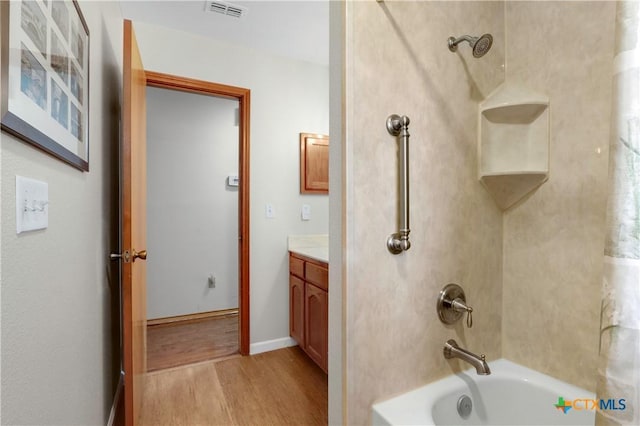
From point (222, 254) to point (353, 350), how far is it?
9.38 ft

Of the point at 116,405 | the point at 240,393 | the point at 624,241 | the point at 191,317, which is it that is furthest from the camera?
the point at 191,317

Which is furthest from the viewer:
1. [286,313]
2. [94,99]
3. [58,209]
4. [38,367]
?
[286,313]

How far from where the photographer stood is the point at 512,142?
1444mm

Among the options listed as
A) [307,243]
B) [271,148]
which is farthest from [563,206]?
[271,148]

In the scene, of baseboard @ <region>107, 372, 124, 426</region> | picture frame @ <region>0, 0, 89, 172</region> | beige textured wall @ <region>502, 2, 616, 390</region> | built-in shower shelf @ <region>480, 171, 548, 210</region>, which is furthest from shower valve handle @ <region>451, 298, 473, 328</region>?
baseboard @ <region>107, 372, 124, 426</region>

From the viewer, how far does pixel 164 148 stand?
3393mm

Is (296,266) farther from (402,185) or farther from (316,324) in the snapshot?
(402,185)

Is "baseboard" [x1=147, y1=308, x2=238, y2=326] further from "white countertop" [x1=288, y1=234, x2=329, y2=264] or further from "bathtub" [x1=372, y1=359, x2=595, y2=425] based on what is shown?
"bathtub" [x1=372, y1=359, x2=595, y2=425]

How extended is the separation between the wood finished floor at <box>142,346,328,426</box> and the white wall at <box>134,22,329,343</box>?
0.36m

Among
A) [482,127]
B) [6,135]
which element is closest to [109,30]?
[6,135]

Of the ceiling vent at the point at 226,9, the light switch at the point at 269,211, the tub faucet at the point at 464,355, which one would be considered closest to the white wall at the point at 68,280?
the ceiling vent at the point at 226,9

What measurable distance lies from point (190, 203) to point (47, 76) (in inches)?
108

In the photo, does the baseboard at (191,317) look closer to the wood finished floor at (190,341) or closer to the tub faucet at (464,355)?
the wood finished floor at (190,341)

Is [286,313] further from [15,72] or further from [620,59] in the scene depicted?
[620,59]
